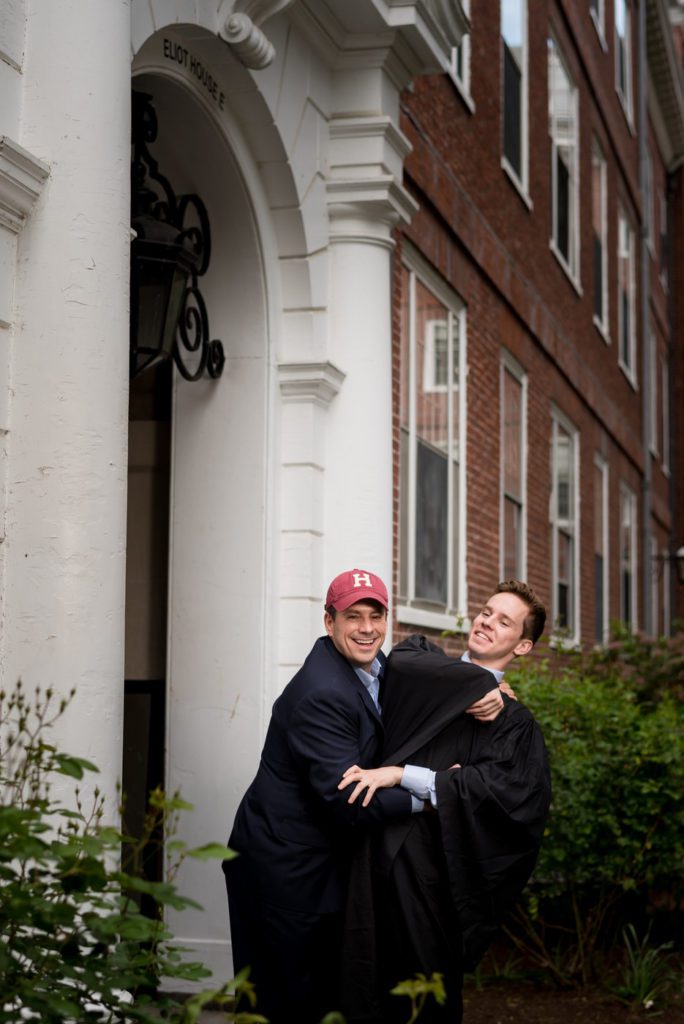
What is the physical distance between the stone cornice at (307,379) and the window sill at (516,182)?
535 cm

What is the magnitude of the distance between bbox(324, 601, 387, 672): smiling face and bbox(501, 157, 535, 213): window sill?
8.23m

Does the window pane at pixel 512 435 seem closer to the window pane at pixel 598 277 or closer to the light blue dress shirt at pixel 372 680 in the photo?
the window pane at pixel 598 277

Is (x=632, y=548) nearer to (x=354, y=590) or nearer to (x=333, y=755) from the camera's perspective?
(x=354, y=590)

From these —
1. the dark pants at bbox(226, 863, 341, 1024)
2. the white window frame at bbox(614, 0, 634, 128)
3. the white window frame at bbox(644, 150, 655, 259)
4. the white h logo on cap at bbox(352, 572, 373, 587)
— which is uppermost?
the white window frame at bbox(614, 0, 634, 128)

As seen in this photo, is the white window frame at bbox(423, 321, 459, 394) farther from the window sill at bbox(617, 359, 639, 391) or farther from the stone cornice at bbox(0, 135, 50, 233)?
the window sill at bbox(617, 359, 639, 391)

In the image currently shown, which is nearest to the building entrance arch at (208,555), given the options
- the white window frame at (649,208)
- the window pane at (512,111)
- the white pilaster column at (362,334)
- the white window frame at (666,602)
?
the white pilaster column at (362,334)

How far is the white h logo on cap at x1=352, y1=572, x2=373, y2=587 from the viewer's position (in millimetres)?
4438

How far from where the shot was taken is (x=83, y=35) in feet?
15.1

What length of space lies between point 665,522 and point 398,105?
61.6 ft

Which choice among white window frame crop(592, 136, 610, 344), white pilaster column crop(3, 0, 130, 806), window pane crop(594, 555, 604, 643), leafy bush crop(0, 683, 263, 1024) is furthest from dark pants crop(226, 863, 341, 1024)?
white window frame crop(592, 136, 610, 344)

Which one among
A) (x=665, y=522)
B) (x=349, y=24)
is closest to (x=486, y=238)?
(x=349, y=24)

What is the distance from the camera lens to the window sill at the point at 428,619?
8688 mm

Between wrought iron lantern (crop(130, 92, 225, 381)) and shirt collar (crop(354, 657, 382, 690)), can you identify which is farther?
wrought iron lantern (crop(130, 92, 225, 381))

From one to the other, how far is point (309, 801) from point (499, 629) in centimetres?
83
